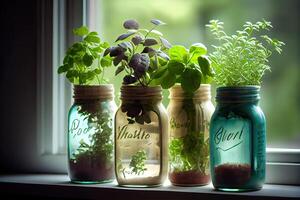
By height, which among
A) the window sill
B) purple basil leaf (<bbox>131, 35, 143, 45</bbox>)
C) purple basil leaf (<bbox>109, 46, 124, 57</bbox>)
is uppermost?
purple basil leaf (<bbox>131, 35, 143, 45</bbox>)

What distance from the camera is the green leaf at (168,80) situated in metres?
1.29

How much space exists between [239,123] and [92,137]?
1.31ft

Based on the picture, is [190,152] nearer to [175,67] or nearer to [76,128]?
[175,67]

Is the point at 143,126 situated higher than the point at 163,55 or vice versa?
the point at 163,55

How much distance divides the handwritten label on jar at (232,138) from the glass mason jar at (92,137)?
30 cm

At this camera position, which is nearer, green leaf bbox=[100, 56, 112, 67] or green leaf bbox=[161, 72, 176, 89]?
green leaf bbox=[161, 72, 176, 89]

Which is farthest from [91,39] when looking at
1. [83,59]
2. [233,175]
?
[233,175]

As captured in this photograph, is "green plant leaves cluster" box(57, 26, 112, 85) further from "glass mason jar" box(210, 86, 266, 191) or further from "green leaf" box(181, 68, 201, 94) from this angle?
"glass mason jar" box(210, 86, 266, 191)

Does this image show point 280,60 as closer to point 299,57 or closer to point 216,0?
point 299,57

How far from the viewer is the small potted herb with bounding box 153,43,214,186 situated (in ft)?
4.25

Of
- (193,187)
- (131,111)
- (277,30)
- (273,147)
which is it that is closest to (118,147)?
(131,111)

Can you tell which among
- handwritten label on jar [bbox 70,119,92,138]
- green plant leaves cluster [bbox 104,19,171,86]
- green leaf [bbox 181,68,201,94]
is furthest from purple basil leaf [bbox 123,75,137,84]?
handwritten label on jar [bbox 70,119,92,138]

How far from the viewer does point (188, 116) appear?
1.33m

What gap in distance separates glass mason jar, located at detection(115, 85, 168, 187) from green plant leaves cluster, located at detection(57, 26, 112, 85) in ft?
0.38
